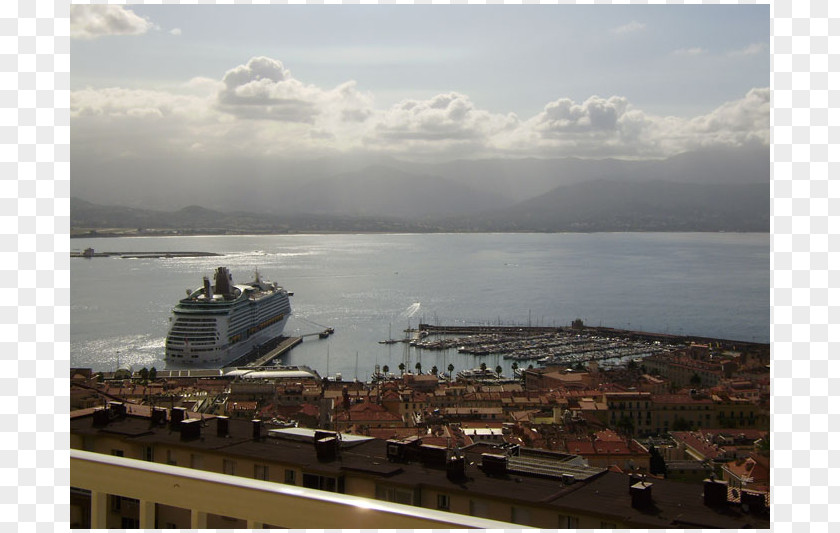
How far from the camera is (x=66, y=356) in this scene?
83cm

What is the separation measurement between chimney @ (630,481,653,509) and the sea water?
22.3ft

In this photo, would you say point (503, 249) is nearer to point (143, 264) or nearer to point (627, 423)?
point (143, 264)

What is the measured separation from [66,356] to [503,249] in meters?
46.8

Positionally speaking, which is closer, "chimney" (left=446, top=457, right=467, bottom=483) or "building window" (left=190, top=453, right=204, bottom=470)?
"chimney" (left=446, top=457, right=467, bottom=483)

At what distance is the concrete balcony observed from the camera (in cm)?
56

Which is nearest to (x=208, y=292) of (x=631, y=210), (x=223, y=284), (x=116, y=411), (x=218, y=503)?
(x=223, y=284)

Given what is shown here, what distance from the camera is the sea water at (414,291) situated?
16.1 m

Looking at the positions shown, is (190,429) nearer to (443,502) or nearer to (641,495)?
(443,502)

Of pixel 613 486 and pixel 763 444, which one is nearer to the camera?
pixel 613 486

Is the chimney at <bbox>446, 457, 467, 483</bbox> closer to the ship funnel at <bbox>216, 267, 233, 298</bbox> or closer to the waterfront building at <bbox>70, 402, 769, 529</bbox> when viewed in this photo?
the waterfront building at <bbox>70, 402, 769, 529</bbox>

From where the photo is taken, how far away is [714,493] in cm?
191

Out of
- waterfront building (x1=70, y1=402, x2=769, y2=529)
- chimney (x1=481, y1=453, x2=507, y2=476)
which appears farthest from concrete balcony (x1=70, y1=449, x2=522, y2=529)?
chimney (x1=481, y1=453, x2=507, y2=476)

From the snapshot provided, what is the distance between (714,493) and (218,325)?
13.7 m

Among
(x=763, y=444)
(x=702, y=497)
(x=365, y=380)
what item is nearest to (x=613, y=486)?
(x=702, y=497)
